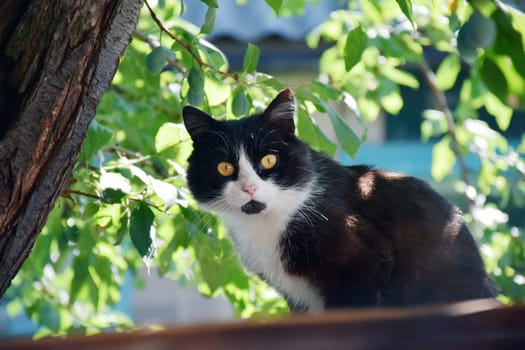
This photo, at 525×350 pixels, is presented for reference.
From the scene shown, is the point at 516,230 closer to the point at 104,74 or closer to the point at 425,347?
the point at 104,74

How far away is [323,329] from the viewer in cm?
71

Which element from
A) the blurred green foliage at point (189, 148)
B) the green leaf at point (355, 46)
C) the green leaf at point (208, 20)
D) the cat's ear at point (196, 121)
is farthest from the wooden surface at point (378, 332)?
the cat's ear at point (196, 121)

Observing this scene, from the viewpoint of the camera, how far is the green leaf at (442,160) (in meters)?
3.42

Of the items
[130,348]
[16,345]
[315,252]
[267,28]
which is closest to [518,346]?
[130,348]

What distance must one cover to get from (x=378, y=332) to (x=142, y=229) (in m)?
1.42

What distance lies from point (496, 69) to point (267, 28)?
15.2ft

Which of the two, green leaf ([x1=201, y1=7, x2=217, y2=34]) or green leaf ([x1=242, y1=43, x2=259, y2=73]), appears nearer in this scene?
green leaf ([x1=201, y1=7, x2=217, y2=34])

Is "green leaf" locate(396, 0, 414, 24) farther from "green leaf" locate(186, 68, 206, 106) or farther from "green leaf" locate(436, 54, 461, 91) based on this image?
"green leaf" locate(436, 54, 461, 91)

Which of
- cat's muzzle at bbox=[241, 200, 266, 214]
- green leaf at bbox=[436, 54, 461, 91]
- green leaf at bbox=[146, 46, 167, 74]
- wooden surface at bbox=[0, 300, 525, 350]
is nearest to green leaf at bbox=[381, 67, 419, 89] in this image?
green leaf at bbox=[436, 54, 461, 91]

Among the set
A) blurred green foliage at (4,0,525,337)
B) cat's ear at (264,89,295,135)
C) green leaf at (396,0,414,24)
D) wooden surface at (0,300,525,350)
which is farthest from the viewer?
cat's ear at (264,89,295,135)

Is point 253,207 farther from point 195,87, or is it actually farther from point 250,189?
point 195,87

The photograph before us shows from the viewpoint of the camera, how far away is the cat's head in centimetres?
247

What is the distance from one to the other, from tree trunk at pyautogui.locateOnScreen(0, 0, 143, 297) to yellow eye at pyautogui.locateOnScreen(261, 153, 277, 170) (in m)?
0.96

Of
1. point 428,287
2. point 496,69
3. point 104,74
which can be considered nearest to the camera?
point 496,69
